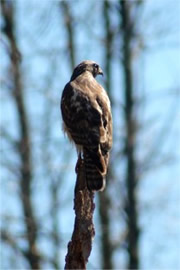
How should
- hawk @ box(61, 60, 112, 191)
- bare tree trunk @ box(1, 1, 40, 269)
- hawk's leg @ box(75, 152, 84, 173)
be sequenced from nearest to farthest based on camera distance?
hawk @ box(61, 60, 112, 191) → hawk's leg @ box(75, 152, 84, 173) → bare tree trunk @ box(1, 1, 40, 269)

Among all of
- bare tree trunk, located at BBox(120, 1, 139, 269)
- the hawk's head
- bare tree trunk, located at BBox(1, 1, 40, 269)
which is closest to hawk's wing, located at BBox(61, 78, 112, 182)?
the hawk's head

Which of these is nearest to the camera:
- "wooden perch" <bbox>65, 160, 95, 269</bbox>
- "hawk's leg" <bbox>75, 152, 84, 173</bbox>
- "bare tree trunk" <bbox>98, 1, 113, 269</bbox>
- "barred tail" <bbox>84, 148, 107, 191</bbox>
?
"wooden perch" <bbox>65, 160, 95, 269</bbox>

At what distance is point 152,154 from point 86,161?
11817 mm

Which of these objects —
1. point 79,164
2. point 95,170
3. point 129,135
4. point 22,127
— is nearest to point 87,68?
point 79,164

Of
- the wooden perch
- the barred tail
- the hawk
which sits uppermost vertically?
the hawk

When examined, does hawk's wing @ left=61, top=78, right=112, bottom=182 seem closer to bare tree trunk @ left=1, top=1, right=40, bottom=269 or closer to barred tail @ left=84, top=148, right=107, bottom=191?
barred tail @ left=84, top=148, right=107, bottom=191

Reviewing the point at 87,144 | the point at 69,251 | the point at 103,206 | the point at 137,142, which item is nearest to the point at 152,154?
the point at 137,142

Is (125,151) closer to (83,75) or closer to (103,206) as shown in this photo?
(103,206)

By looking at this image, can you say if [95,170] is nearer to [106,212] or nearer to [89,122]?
[89,122]

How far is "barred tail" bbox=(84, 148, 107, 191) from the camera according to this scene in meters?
9.45

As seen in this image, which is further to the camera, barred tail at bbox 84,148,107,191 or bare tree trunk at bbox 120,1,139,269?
bare tree trunk at bbox 120,1,139,269

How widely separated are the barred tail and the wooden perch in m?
0.34

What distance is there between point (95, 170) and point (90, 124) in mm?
727

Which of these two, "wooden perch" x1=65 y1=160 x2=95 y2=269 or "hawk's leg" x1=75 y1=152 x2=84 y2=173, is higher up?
"hawk's leg" x1=75 y1=152 x2=84 y2=173
